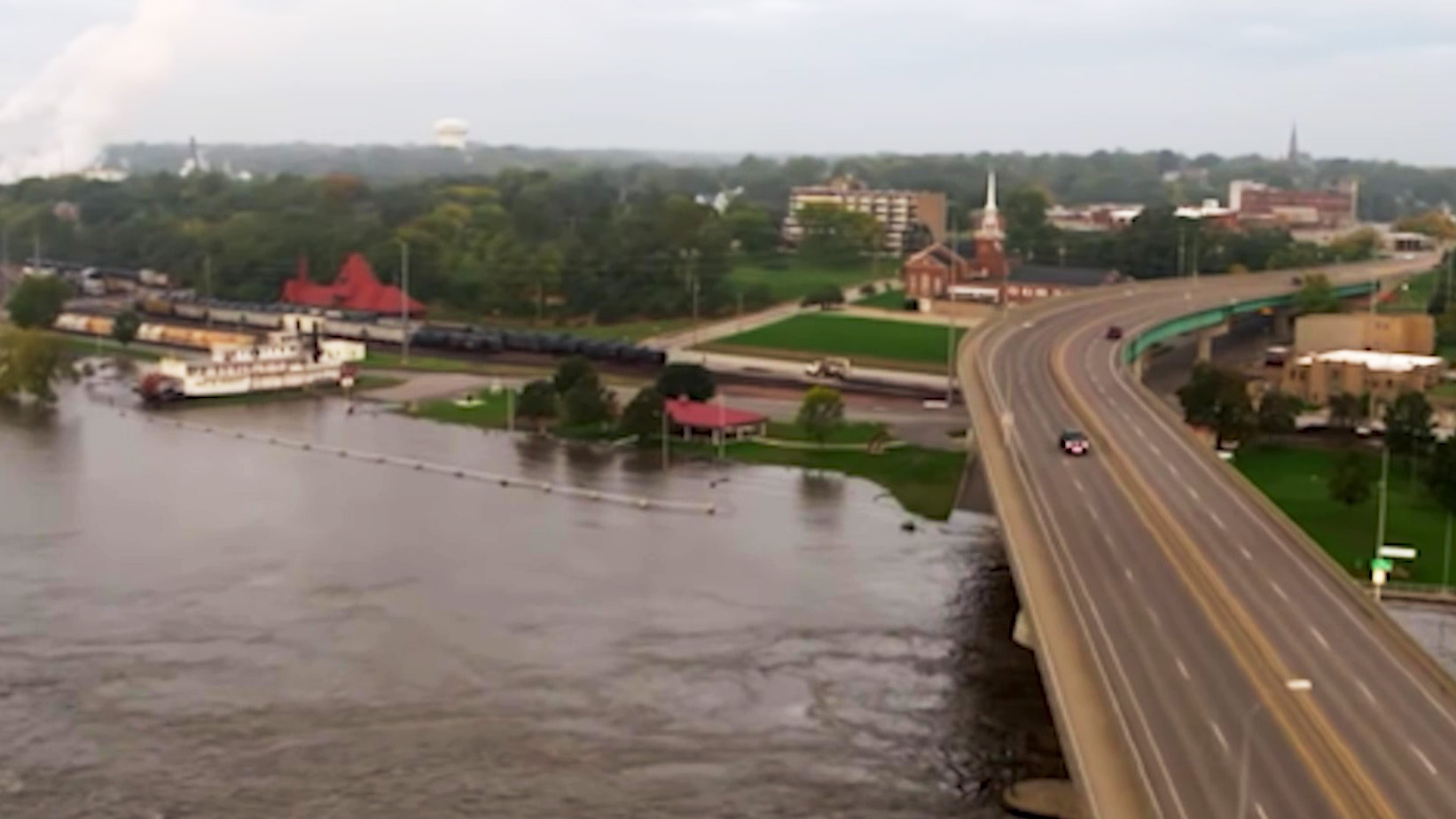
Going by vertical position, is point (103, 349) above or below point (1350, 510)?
above

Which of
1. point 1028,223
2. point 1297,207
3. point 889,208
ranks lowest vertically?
point 1028,223

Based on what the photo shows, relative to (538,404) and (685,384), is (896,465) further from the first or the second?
(538,404)

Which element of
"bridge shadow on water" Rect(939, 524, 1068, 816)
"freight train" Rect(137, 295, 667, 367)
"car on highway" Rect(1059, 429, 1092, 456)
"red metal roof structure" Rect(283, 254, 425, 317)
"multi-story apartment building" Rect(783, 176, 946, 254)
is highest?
"multi-story apartment building" Rect(783, 176, 946, 254)

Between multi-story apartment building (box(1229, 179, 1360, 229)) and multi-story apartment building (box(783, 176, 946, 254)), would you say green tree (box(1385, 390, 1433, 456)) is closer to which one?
multi-story apartment building (box(783, 176, 946, 254))

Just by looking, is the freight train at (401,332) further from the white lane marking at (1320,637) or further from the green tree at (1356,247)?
the green tree at (1356,247)


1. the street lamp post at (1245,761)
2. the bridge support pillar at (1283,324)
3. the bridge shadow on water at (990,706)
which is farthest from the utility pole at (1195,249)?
the street lamp post at (1245,761)

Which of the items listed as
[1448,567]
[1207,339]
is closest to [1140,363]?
[1207,339]

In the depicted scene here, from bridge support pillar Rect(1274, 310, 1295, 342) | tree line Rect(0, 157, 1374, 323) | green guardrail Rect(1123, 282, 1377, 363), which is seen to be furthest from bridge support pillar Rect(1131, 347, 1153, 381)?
tree line Rect(0, 157, 1374, 323)

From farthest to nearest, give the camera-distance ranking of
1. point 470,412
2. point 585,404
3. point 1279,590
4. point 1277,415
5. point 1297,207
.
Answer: point 1297,207, point 470,412, point 585,404, point 1277,415, point 1279,590
